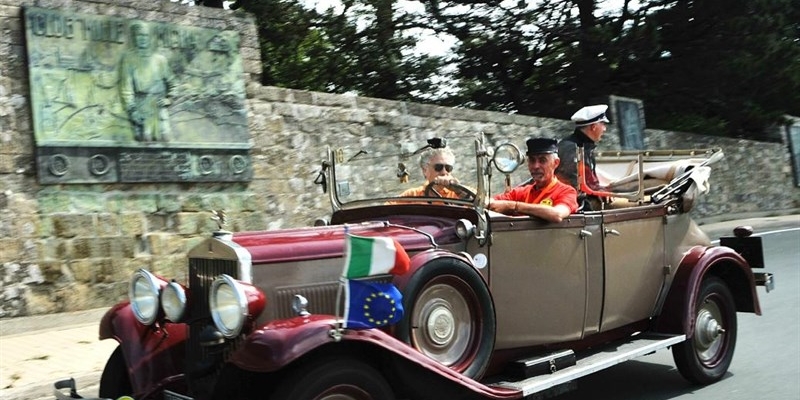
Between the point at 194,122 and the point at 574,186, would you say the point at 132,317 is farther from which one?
the point at 194,122

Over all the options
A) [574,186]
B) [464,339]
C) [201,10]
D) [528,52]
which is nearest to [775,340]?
[574,186]

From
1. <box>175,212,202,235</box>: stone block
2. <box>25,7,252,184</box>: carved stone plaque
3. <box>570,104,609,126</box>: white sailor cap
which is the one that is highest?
<box>25,7,252,184</box>: carved stone plaque

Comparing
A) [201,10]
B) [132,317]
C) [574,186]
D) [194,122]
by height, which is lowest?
[132,317]

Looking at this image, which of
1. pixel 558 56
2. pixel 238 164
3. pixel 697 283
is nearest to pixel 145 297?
pixel 697 283

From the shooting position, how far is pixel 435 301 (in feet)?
13.6

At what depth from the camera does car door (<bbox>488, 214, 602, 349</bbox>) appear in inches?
177

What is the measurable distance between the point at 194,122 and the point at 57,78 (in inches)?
66.5

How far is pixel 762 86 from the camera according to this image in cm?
2053

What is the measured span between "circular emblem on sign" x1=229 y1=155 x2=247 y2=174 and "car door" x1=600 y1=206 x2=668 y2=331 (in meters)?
6.15

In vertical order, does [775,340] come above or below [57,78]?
below

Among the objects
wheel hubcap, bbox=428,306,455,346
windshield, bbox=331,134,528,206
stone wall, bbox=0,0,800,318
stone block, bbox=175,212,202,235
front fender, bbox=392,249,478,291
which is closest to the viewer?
front fender, bbox=392,249,478,291

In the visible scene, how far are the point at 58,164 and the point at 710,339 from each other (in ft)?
22.1

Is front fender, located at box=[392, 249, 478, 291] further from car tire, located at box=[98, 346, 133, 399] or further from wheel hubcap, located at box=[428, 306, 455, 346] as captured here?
car tire, located at box=[98, 346, 133, 399]

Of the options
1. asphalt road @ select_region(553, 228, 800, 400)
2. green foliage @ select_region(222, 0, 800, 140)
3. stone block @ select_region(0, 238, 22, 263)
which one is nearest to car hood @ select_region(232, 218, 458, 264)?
asphalt road @ select_region(553, 228, 800, 400)
